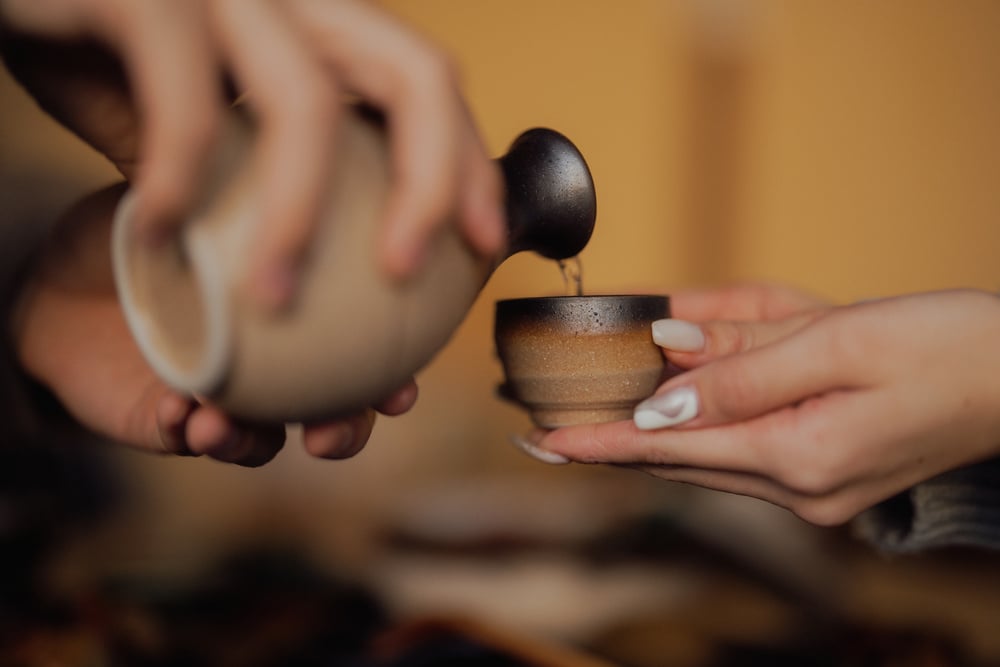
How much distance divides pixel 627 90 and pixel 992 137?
2.35ft

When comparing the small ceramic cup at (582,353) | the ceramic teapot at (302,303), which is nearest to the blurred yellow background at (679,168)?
the small ceramic cup at (582,353)

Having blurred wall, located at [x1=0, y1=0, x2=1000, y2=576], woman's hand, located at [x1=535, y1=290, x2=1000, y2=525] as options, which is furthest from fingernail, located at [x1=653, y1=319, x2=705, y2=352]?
blurred wall, located at [x1=0, y1=0, x2=1000, y2=576]

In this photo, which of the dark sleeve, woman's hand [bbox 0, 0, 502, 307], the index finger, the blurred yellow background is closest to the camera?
woman's hand [bbox 0, 0, 502, 307]

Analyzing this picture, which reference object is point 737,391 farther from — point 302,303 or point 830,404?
point 302,303

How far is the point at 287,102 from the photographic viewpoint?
301 millimetres

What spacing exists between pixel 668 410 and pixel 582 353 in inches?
2.8

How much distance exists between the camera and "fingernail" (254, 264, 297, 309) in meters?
0.31

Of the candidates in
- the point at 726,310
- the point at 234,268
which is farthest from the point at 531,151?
the point at 726,310

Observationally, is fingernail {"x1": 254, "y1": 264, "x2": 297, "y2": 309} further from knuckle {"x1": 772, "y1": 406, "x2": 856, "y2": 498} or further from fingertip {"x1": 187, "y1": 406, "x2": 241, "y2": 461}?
knuckle {"x1": 772, "y1": 406, "x2": 856, "y2": 498}

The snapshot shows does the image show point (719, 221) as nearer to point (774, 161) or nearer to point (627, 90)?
point (774, 161)

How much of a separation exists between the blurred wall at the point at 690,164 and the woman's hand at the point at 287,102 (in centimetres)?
112

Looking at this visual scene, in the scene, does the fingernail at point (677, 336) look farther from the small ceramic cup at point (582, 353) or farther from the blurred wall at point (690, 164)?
the blurred wall at point (690, 164)

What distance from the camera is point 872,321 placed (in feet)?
1.66

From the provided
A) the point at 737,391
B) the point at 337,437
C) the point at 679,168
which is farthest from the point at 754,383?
the point at 679,168
